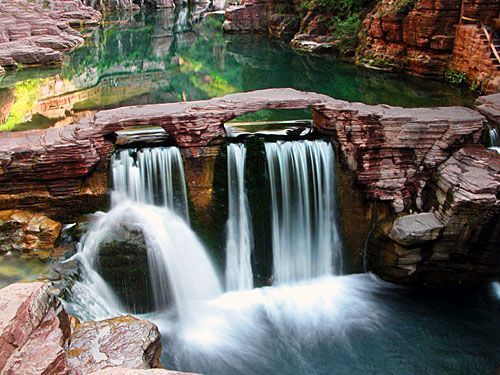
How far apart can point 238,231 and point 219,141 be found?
1407 mm

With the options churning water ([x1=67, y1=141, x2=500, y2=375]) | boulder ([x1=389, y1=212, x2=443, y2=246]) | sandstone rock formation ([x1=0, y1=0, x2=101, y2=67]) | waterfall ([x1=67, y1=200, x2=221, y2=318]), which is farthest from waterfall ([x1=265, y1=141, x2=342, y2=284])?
sandstone rock formation ([x1=0, y1=0, x2=101, y2=67])

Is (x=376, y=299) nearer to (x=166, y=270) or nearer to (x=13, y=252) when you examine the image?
(x=166, y=270)

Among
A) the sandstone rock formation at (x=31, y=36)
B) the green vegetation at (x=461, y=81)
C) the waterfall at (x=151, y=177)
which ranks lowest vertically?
the waterfall at (x=151, y=177)

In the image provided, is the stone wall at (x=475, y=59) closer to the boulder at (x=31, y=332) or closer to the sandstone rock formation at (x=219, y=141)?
the sandstone rock formation at (x=219, y=141)

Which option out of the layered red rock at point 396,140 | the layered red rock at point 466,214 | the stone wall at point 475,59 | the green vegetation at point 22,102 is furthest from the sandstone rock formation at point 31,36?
the layered red rock at point 466,214

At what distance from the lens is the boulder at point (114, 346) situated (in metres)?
4.64

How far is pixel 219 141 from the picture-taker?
725 centimetres

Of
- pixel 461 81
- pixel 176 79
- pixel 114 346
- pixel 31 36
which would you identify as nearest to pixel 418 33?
pixel 461 81

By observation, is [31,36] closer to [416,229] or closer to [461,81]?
[461,81]

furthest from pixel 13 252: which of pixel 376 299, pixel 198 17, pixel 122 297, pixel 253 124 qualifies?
pixel 198 17

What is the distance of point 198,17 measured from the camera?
37.3 m

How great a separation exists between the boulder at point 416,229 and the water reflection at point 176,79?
225 inches

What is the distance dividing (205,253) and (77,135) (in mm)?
2498

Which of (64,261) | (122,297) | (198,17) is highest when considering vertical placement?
(198,17)
